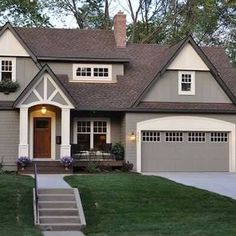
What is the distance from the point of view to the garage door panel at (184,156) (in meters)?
29.3

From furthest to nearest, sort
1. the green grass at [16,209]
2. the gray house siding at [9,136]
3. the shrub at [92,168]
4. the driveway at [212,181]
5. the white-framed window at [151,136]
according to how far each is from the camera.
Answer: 1. the white-framed window at [151,136]
2. the gray house siding at [9,136]
3. the shrub at [92,168]
4. the driveway at [212,181]
5. the green grass at [16,209]

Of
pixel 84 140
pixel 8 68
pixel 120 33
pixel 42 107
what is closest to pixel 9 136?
pixel 42 107

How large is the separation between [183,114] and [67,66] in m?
6.56

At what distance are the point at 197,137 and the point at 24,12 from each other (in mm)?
19968

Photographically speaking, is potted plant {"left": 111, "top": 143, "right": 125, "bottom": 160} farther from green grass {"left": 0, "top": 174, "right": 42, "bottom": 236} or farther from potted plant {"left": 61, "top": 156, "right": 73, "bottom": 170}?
green grass {"left": 0, "top": 174, "right": 42, "bottom": 236}

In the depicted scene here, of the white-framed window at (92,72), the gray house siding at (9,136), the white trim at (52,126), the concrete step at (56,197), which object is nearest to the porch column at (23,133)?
the gray house siding at (9,136)

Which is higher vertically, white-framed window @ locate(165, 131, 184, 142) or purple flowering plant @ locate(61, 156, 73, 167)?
white-framed window @ locate(165, 131, 184, 142)

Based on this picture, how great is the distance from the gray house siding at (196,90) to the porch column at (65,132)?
465 cm

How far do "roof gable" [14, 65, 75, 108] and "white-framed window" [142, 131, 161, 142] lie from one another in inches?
166

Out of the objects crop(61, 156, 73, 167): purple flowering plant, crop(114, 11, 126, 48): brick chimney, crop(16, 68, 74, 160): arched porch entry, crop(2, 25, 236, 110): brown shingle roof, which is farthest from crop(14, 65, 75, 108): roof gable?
crop(114, 11, 126, 48): brick chimney

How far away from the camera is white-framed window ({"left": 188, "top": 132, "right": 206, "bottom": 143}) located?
29.9 metres

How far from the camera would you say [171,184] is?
67.9 ft

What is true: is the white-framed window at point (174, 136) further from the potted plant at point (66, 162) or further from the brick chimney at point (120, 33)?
the brick chimney at point (120, 33)

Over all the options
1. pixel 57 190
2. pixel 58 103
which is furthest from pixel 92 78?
pixel 57 190
